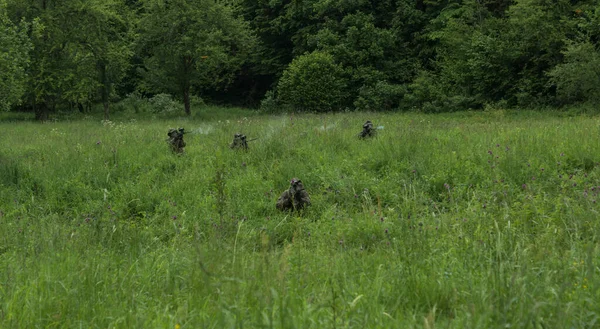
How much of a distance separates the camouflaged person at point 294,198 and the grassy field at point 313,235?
13 centimetres

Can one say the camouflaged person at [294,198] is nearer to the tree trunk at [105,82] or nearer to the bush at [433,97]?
the bush at [433,97]

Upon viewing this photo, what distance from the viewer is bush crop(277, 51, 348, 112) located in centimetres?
2527

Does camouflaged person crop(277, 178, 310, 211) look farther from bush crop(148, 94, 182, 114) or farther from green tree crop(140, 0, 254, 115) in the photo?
bush crop(148, 94, 182, 114)

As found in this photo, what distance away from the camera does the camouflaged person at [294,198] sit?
523 cm

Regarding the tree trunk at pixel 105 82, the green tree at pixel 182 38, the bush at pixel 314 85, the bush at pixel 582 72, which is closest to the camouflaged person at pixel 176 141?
the green tree at pixel 182 38

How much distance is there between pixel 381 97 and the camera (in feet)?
83.3

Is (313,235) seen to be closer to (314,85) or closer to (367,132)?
(367,132)

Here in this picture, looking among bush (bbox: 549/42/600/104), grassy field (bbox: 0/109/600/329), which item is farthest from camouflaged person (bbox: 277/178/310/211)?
bush (bbox: 549/42/600/104)

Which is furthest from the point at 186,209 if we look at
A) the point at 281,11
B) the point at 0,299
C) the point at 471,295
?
the point at 281,11

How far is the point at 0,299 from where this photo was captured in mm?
2482

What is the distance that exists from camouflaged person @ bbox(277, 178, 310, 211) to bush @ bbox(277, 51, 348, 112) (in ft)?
65.6

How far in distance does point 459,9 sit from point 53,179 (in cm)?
2563

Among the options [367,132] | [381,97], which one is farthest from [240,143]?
[381,97]

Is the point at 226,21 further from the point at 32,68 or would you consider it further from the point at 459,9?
the point at 459,9
